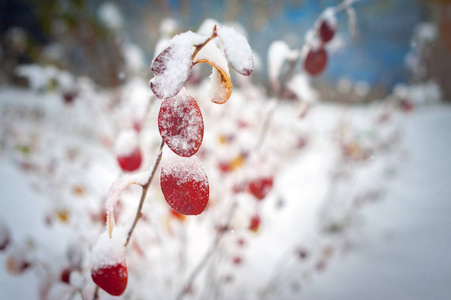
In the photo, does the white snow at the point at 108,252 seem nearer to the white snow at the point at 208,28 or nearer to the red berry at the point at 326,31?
the white snow at the point at 208,28

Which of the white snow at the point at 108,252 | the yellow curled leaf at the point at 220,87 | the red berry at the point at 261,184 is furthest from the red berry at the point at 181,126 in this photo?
the red berry at the point at 261,184

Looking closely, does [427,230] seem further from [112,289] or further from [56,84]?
[56,84]

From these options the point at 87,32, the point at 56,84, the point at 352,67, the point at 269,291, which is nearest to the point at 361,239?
the point at 269,291

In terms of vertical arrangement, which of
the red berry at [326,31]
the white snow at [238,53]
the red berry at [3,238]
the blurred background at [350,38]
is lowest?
the red berry at [3,238]

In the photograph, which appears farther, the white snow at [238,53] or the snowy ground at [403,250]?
the snowy ground at [403,250]

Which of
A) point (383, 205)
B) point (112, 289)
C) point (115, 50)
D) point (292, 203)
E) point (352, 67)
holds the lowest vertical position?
point (112, 289)

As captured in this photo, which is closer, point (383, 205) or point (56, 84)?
point (56, 84)

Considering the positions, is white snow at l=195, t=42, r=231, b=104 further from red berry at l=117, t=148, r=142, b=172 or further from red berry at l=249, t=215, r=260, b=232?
red berry at l=249, t=215, r=260, b=232
